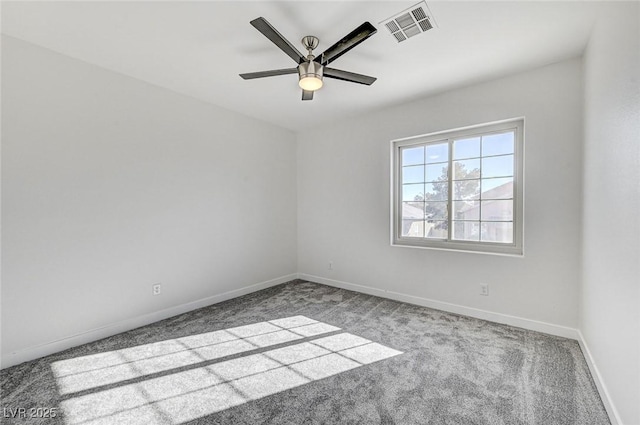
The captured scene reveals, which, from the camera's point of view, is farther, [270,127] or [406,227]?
[270,127]

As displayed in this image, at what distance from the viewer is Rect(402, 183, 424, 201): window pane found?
12.1ft

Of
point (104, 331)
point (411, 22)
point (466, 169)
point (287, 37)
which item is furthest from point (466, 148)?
point (104, 331)

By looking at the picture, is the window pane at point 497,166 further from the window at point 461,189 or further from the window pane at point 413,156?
the window pane at point 413,156

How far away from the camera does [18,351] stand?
2.23 m

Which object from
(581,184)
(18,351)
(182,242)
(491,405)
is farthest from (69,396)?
(581,184)

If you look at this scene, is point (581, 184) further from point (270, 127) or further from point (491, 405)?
point (270, 127)

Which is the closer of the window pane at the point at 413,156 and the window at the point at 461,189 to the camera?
the window at the point at 461,189

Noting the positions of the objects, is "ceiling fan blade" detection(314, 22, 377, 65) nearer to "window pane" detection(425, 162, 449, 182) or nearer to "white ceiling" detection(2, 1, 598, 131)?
"white ceiling" detection(2, 1, 598, 131)

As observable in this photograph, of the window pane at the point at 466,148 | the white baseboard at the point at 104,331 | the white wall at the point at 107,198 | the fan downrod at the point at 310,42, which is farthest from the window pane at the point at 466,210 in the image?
the white baseboard at the point at 104,331

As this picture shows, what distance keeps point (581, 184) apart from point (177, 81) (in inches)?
162

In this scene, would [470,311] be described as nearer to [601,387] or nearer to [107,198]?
[601,387]

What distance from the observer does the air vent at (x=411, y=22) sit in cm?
192

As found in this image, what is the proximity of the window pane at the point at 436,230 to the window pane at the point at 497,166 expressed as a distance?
29.7 inches

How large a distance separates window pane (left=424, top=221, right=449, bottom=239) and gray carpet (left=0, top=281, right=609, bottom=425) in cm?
100
